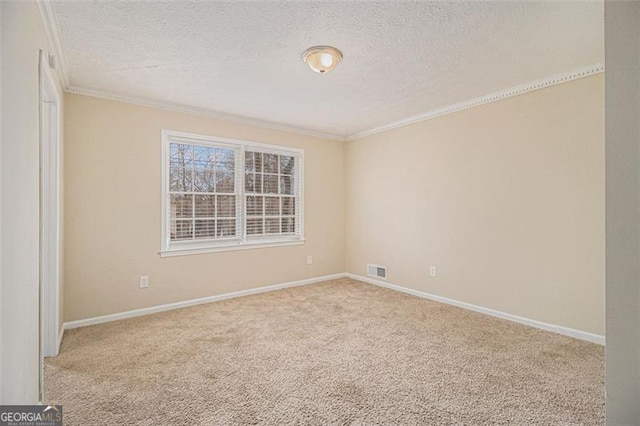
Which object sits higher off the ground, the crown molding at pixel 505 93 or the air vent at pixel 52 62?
the crown molding at pixel 505 93

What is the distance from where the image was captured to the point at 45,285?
2580 millimetres

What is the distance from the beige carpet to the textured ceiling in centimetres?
246

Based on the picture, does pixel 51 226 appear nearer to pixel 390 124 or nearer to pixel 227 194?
pixel 227 194

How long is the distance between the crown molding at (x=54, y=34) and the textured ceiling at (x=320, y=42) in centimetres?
3

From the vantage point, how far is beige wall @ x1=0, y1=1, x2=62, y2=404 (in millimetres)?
1260

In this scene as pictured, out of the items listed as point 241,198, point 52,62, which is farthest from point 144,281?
point 52,62

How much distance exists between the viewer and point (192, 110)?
13.0 ft

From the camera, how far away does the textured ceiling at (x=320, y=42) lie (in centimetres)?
202

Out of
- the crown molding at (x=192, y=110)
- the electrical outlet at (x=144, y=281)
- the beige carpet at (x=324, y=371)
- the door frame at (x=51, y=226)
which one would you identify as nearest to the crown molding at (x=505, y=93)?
the crown molding at (x=192, y=110)

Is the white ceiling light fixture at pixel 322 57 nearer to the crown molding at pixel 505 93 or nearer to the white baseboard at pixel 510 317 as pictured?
the crown molding at pixel 505 93

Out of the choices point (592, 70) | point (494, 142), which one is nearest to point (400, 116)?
point (494, 142)

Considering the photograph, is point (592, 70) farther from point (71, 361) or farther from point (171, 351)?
point (71, 361)

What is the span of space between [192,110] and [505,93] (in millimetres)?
3626

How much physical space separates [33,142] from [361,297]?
3.67 m
